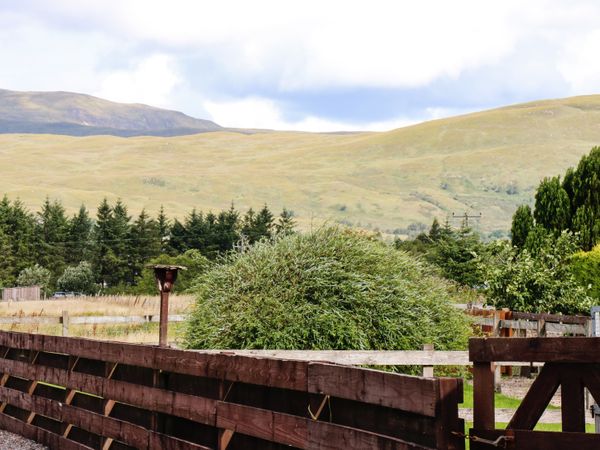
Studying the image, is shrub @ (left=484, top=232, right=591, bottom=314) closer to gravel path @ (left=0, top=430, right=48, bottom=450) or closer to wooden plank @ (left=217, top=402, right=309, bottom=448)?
gravel path @ (left=0, top=430, right=48, bottom=450)

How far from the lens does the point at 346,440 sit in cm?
611

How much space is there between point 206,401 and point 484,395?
3389 mm

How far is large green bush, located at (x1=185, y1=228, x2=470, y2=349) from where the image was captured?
15.8 m

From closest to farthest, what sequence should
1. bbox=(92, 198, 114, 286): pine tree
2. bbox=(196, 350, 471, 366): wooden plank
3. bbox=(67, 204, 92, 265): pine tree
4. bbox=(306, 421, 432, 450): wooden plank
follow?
bbox=(306, 421, 432, 450): wooden plank
bbox=(196, 350, 471, 366): wooden plank
bbox=(92, 198, 114, 286): pine tree
bbox=(67, 204, 92, 265): pine tree

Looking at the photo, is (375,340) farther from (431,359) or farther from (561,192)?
(561,192)

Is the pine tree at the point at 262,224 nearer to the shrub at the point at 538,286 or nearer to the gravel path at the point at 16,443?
the shrub at the point at 538,286

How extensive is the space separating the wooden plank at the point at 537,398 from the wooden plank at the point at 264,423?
6.21 ft

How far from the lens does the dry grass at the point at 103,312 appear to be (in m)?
29.0

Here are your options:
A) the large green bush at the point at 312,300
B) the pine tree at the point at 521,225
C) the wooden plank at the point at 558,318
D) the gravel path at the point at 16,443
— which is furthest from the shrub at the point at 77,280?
the gravel path at the point at 16,443

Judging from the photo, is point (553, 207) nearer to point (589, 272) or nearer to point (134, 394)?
point (589, 272)

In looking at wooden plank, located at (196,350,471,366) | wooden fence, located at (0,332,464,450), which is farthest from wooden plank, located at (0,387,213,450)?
wooden plank, located at (196,350,471,366)

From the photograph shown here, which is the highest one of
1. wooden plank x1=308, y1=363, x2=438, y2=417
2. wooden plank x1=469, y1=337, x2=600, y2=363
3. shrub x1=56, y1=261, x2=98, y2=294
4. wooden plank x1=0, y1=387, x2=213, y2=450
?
wooden plank x1=469, y1=337, x2=600, y2=363

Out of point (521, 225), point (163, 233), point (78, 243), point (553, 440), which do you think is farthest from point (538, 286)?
point (78, 243)

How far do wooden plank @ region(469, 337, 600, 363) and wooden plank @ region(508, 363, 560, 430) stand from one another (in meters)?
0.09
